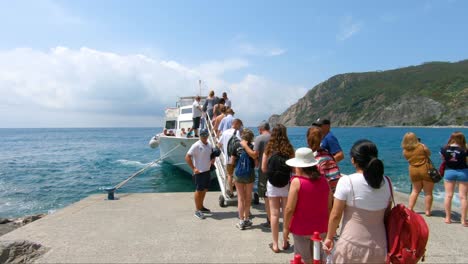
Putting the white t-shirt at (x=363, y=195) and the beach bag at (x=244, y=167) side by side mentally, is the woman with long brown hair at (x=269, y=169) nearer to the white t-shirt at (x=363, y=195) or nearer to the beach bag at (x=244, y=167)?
the beach bag at (x=244, y=167)

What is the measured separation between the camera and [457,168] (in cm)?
562

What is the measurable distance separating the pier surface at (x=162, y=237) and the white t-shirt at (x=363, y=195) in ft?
6.44

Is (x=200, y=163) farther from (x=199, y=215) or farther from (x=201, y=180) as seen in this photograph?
(x=199, y=215)

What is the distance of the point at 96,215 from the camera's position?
253 inches

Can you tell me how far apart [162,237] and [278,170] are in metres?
2.35

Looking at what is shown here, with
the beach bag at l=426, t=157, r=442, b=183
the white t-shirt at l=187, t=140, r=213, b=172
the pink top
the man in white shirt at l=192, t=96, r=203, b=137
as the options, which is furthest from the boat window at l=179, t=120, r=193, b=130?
the pink top

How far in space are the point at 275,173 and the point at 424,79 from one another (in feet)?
667

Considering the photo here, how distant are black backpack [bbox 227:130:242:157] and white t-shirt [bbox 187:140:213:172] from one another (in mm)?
461

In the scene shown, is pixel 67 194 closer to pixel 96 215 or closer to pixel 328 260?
pixel 96 215

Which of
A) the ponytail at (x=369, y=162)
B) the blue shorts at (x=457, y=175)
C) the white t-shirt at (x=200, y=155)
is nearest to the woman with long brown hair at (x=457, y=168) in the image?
the blue shorts at (x=457, y=175)

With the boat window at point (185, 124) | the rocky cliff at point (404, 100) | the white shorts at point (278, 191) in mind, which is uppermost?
the rocky cliff at point (404, 100)

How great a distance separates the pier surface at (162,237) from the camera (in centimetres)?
430

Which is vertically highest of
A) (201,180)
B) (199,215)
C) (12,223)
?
(201,180)

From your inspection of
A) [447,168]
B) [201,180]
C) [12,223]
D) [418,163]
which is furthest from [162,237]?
[12,223]
